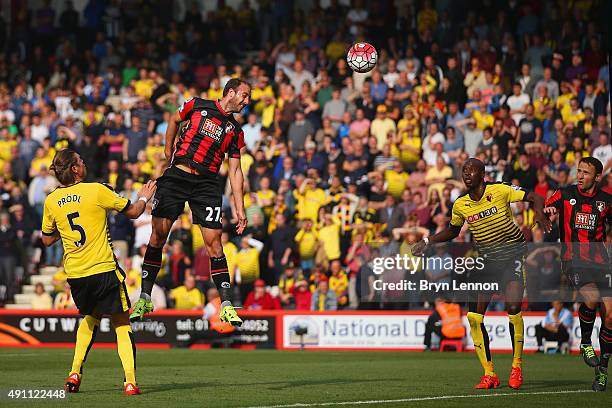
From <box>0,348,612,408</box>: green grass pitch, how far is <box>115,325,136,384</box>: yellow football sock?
0.75 feet

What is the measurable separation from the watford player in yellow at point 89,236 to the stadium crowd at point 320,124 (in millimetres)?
11005

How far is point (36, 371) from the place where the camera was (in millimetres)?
15273

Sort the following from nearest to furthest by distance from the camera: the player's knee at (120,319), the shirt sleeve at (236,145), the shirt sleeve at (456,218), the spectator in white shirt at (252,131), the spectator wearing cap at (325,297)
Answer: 1. the player's knee at (120,319)
2. the shirt sleeve at (236,145)
3. the shirt sleeve at (456,218)
4. the spectator wearing cap at (325,297)
5. the spectator in white shirt at (252,131)

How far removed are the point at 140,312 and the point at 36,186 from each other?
15.1m

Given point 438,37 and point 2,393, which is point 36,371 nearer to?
point 2,393

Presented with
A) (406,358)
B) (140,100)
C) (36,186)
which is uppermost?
(140,100)

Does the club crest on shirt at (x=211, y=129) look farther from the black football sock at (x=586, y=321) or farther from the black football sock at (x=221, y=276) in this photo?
the black football sock at (x=586, y=321)

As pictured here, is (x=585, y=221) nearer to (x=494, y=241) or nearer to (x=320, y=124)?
(x=494, y=241)

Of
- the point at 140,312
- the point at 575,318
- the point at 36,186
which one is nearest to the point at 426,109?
→ the point at 575,318

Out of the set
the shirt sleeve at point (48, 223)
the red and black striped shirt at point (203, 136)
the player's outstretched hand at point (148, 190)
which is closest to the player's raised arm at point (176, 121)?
the red and black striped shirt at point (203, 136)

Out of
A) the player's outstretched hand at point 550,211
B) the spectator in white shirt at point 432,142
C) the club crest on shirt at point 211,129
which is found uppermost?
the spectator in white shirt at point 432,142

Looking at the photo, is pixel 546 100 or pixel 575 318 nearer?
pixel 575 318

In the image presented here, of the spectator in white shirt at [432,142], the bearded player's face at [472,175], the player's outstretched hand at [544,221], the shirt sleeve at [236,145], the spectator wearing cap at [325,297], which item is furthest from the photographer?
the spectator in white shirt at [432,142]

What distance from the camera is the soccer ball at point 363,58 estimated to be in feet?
56.5
